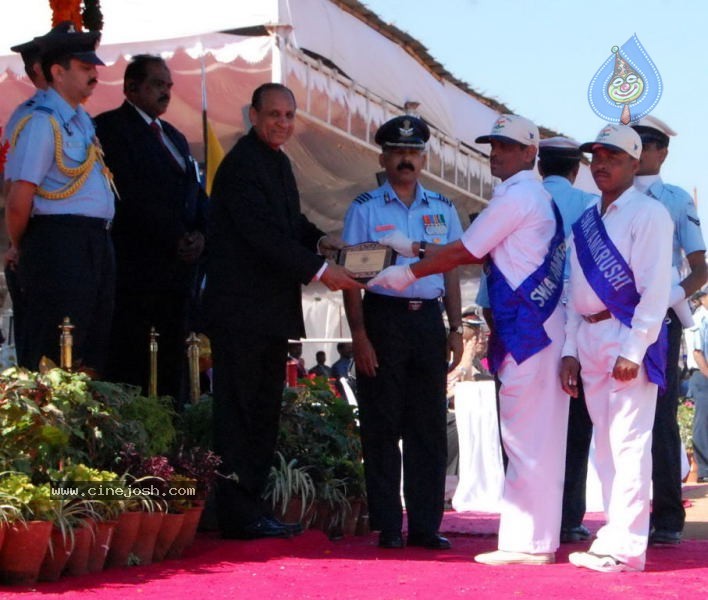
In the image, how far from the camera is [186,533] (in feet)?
19.2

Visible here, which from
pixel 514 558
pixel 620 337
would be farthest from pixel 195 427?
pixel 620 337

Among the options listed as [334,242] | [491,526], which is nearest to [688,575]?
[334,242]

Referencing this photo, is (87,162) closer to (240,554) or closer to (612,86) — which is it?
(240,554)

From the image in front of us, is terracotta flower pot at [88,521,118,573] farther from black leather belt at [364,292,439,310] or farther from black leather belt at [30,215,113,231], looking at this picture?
black leather belt at [364,292,439,310]

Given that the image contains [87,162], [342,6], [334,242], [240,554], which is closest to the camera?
[240,554]

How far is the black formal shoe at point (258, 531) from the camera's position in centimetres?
619

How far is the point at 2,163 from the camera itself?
7.04 m

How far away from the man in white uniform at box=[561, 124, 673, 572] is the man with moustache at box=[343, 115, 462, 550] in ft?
3.29

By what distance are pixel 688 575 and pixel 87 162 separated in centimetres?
311

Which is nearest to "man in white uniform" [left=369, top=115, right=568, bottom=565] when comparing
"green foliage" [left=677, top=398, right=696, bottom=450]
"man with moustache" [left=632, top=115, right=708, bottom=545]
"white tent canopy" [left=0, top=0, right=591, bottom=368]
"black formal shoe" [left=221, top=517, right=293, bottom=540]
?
"black formal shoe" [left=221, top=517, right=293, bottom=540]

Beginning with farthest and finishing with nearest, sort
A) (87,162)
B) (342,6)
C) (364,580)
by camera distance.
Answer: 1. (342,6)
2. (87,162)
3. (364,580)

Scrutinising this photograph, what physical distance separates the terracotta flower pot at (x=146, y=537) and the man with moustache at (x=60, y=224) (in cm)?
87

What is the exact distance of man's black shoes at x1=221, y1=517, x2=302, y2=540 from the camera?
6191 mm

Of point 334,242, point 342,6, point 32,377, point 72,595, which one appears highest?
point 342,6
